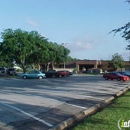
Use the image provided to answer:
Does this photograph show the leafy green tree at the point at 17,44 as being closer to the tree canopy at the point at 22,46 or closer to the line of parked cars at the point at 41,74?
the tree canopy at the point at 22,46

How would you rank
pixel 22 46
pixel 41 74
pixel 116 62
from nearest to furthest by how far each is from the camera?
pixel 41 74, pixel 22 46, pixel 116 62

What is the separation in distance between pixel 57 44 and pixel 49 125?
241 ft

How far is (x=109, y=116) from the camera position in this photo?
857cm

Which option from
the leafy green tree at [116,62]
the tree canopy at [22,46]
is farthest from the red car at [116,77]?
the leafy green tree at [116,62]

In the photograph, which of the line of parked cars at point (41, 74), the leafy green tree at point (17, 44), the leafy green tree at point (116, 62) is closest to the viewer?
the line of parked cars at point (41, 74)

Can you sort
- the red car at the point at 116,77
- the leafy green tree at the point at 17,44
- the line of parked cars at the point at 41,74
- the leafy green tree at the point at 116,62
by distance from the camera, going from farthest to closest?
the leafy green tree at the point at 116,62 → the leafy green tree at the point at 17,44 → the line of parked cars at the point at 41,74 → the red car at the point at 116,77

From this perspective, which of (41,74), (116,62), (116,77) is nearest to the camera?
(116,77)

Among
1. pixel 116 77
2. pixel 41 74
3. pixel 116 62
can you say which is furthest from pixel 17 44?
pixel 116 62

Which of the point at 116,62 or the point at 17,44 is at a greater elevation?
the point at 17,44

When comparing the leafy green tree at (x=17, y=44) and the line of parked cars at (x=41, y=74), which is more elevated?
the leafy green tree at (x=17, y=44)

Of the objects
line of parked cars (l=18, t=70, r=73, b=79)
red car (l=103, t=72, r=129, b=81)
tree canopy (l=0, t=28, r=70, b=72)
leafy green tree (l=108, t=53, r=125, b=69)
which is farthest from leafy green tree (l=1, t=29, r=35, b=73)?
leafy green tree (l=108, t=53, r=125, b=69)

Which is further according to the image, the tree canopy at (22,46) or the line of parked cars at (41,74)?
the tree canopy at (22,46)

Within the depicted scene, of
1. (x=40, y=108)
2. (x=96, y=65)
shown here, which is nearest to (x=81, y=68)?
(x=96, y=65)

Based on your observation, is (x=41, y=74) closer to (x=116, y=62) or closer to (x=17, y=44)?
(x=17, y=44)
